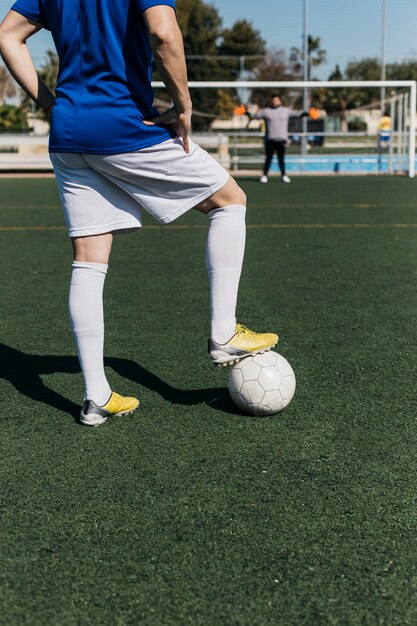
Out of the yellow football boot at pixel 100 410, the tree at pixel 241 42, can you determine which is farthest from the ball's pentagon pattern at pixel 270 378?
the tree at pixel 241 42

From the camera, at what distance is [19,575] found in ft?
6.94

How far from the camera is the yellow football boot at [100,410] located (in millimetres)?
3307

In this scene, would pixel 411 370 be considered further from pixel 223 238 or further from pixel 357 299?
pixel 357 299

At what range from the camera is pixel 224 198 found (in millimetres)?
3314

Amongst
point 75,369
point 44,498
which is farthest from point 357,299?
point 44,498

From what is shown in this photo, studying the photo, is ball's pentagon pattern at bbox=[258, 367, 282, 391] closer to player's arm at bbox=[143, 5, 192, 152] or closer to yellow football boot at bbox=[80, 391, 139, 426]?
yellow football boot at bbox=[80, 391, 139, 426]

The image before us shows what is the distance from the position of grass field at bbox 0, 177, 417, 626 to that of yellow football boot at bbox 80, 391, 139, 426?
56mm

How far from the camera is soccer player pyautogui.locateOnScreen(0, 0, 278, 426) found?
2949 millimetres

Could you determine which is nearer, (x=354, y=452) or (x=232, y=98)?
(x=354, y=452)

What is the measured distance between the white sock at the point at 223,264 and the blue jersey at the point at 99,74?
1.55ft

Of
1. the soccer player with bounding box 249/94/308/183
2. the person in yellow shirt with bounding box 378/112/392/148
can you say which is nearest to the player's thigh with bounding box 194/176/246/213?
the soccer player with bounding box 249/94/308/183

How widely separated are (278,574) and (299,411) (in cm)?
138

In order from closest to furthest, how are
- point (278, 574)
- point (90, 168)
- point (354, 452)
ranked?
point (278, 574) → point (354, 452) → point (90, 168)

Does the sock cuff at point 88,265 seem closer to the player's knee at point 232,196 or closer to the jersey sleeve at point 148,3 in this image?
the player's knee at point 232,196
